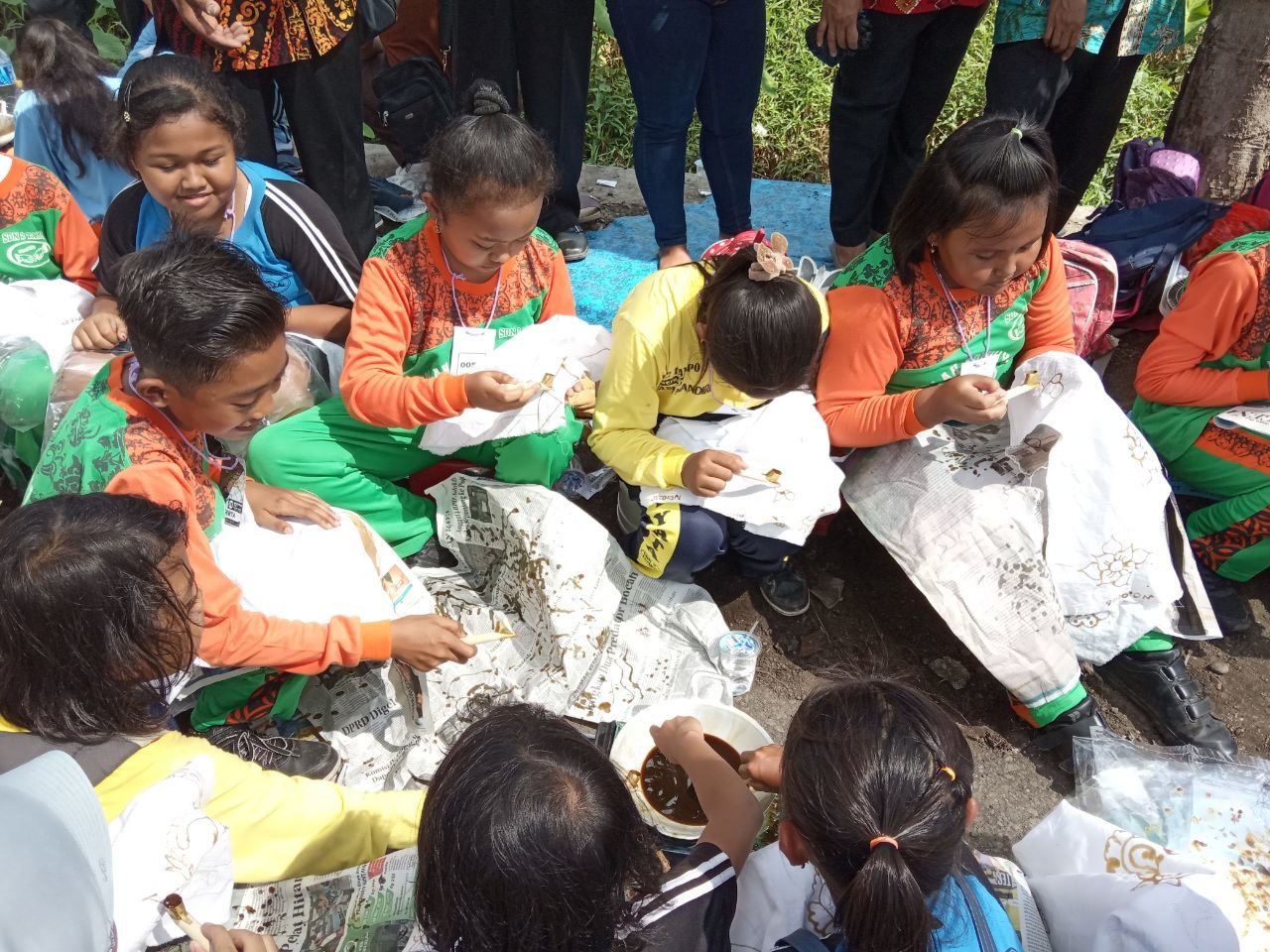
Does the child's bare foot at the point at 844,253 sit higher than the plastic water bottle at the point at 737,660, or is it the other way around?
the child's bare foot at the point at 844,253

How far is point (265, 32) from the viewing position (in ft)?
8.93

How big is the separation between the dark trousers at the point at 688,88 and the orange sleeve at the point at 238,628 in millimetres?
1943

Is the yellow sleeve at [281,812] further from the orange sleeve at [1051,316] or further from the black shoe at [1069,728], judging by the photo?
the orange sleeve at [1051,316]

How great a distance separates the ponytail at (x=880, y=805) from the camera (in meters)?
1.20

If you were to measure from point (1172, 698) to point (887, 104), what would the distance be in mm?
2030

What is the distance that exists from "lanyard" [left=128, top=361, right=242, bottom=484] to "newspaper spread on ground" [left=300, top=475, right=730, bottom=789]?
20.9 inches

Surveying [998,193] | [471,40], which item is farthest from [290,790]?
[471,40]

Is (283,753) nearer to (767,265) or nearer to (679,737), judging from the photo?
(679,737)

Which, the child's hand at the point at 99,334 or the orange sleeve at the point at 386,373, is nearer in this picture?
the orange sleeve at the point at 386,373

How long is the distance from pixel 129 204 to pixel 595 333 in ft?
4.47

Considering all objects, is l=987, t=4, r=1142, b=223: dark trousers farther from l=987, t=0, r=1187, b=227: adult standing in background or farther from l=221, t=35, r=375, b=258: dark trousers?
l=221, t=35, r=375, b=258: dark trousers

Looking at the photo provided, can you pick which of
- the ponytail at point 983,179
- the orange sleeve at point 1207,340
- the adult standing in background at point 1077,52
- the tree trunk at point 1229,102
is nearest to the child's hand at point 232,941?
the ponytail at point 983,179

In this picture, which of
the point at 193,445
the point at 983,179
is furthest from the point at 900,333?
the point at 193,445

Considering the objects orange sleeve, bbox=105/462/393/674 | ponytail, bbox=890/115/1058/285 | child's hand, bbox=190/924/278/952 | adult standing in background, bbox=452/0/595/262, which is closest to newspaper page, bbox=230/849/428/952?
child's hand, bbox=190/924/278/952
